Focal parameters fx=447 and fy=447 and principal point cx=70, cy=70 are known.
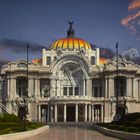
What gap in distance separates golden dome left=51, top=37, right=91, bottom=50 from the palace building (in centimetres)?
433

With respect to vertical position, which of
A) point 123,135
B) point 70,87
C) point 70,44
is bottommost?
point 123,135

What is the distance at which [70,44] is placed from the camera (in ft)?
405

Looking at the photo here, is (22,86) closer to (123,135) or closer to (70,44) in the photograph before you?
(70,44)

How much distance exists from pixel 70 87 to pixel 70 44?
12863 millimetres

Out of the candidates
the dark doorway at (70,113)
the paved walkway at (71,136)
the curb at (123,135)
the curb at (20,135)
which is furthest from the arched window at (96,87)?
the curb at (123,135)

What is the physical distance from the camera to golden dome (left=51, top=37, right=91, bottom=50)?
122600 millimetres

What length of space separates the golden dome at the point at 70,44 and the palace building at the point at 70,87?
4327 millimetres

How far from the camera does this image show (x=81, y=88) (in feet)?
384

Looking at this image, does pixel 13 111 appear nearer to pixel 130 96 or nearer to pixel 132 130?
pixel 130 96

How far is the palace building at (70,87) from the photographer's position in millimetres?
109812

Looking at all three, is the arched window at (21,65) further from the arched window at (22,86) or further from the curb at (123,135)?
the curb at (123,135)

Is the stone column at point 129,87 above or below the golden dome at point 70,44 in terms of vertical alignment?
below

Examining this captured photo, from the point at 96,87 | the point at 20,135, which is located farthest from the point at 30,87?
the point at 20,135

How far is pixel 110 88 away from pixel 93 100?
5.21 metres
